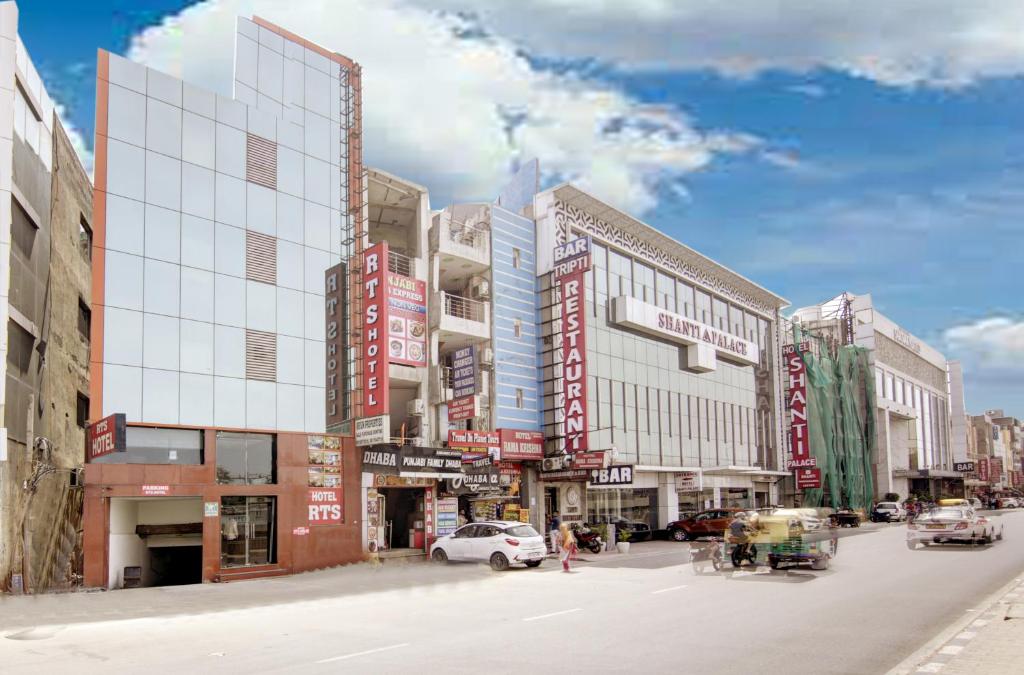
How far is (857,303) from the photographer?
83125 mm

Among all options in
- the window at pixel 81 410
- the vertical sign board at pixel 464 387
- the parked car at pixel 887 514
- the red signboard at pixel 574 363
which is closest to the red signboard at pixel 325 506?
the vertical sign board at pixel 464 387

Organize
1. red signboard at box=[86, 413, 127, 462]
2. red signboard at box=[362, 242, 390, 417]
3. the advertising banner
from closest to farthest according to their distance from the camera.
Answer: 1. red signboard at box=[86, 413, 127, 462]
2. red signboard at box=[362, 242, 390, 417]
3. the advertising banner

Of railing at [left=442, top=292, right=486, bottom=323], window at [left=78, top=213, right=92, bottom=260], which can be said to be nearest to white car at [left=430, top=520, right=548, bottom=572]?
railing at [left=442, top=292, right=486, bottom=323]

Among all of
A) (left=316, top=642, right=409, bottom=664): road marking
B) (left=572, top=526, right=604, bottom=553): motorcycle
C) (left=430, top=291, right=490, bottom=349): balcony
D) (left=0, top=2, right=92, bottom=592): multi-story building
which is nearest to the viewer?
(left=316, top=642, right=409, bottom=664): road marking

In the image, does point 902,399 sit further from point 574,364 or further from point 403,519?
point 403,519

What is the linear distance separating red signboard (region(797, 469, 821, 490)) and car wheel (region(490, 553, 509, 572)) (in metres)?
37.7

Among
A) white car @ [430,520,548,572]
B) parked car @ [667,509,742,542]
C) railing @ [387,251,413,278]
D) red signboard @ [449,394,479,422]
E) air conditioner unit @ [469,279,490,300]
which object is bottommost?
parked car @ [667,509,742,542]

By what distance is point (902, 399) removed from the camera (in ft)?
290

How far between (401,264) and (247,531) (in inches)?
511

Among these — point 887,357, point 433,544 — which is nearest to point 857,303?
point 887,357

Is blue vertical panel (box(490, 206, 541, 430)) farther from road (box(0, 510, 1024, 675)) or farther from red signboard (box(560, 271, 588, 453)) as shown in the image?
road (box(0, 510, 1024, 675))

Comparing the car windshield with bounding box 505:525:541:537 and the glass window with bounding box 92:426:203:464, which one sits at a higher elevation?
the glass window with bounding box 92:426:203:464

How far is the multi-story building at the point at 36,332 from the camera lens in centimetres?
2309

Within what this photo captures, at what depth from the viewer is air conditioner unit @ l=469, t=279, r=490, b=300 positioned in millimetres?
37375
